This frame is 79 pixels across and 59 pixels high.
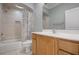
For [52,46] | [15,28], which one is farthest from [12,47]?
[52,46]

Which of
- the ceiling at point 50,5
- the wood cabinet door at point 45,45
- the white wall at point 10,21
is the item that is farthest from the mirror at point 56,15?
the white wall at point 10,21

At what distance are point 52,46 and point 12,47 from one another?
478mm

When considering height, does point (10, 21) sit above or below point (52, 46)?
above

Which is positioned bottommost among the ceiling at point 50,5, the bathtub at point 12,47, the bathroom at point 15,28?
the bathtub at point 12,47

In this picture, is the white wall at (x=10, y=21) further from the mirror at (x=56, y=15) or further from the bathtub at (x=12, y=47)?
the mirror at (x=56, y=15)

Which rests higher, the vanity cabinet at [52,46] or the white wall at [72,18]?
the white wall at [72,18]

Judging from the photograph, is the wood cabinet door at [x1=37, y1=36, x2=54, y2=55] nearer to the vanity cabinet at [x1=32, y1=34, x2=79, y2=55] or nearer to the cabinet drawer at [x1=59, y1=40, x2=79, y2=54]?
the vanity cabinet at [x1=32, y1=34, x2=79, y2=55]

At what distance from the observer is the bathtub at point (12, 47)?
1.41 metres

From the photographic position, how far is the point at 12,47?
1.42 metres

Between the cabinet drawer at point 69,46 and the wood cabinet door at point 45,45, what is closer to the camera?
the cabinet drawer at point 69,46

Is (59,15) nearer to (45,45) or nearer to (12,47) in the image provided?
(45,45)
